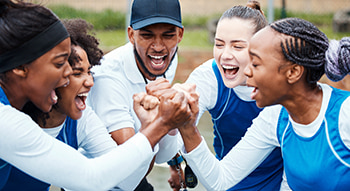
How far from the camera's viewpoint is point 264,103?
2445 millimetres

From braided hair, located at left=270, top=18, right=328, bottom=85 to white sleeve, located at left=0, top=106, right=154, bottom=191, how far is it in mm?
838

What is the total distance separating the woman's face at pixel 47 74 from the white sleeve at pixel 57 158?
0.14 m

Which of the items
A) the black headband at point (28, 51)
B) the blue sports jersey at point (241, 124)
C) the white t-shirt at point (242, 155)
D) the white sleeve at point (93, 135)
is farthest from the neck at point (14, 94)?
the blue sports jersey at point (241, 124)

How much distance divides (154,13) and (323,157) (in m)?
1.39

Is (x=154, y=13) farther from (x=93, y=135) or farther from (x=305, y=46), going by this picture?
(x=305, y=46)

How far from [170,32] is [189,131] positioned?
866 millimetres

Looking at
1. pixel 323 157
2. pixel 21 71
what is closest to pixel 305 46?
pixel 323 157

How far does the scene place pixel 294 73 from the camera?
2.32 meters

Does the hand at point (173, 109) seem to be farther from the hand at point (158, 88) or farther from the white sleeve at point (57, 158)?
the white sleeve at point (57, 158)

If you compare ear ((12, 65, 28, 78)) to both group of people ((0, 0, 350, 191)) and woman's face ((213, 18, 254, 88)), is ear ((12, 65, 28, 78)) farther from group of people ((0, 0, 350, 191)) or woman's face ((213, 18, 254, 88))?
woman's face ((213, 18, 254, 88))

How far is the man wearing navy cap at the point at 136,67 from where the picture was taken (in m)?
2.95

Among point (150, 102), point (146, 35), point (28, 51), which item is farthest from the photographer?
point (146, 35)

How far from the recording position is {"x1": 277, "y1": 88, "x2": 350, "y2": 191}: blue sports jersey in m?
2.29

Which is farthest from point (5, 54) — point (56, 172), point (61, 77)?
point (56, 172)
